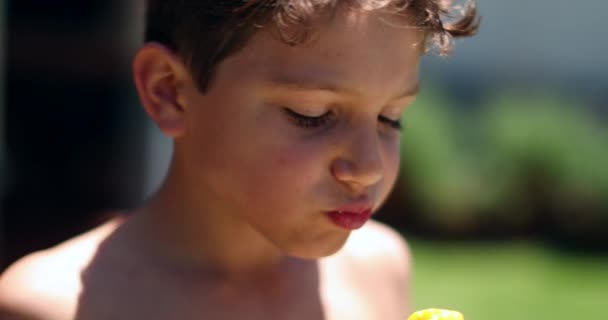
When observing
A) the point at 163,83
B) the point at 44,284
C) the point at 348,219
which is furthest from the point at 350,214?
the point at 44,284

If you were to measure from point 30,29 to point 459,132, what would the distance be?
296 cm

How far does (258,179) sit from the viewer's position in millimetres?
1435

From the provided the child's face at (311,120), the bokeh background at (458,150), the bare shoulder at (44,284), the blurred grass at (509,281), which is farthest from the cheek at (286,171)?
the blurred grass at (509,281)

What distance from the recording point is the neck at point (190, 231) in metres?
1.62

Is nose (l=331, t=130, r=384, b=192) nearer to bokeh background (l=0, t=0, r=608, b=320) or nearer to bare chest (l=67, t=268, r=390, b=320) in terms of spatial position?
bare chest (l=67, t=268, r=390, b=320)

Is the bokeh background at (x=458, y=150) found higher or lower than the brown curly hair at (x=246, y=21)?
lower

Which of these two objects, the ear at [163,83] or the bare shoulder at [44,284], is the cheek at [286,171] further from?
the bare shoulder at [44,284]

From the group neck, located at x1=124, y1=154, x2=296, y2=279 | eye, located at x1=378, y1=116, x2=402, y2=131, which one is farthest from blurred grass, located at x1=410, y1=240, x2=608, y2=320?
eye, located at x1=378, y1=116, x2=402, y2=131

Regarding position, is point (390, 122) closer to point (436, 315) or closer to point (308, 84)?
point (308, 84)

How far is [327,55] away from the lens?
1396 millimetres

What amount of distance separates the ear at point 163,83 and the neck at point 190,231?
106mm

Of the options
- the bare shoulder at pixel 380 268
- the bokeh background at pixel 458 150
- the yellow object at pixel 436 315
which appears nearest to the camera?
the yellow object at pixel 436 315

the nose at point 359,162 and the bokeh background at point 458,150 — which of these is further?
the bokeh background at point 458,150

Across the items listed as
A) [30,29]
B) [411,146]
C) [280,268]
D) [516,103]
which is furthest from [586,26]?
[280,268]
